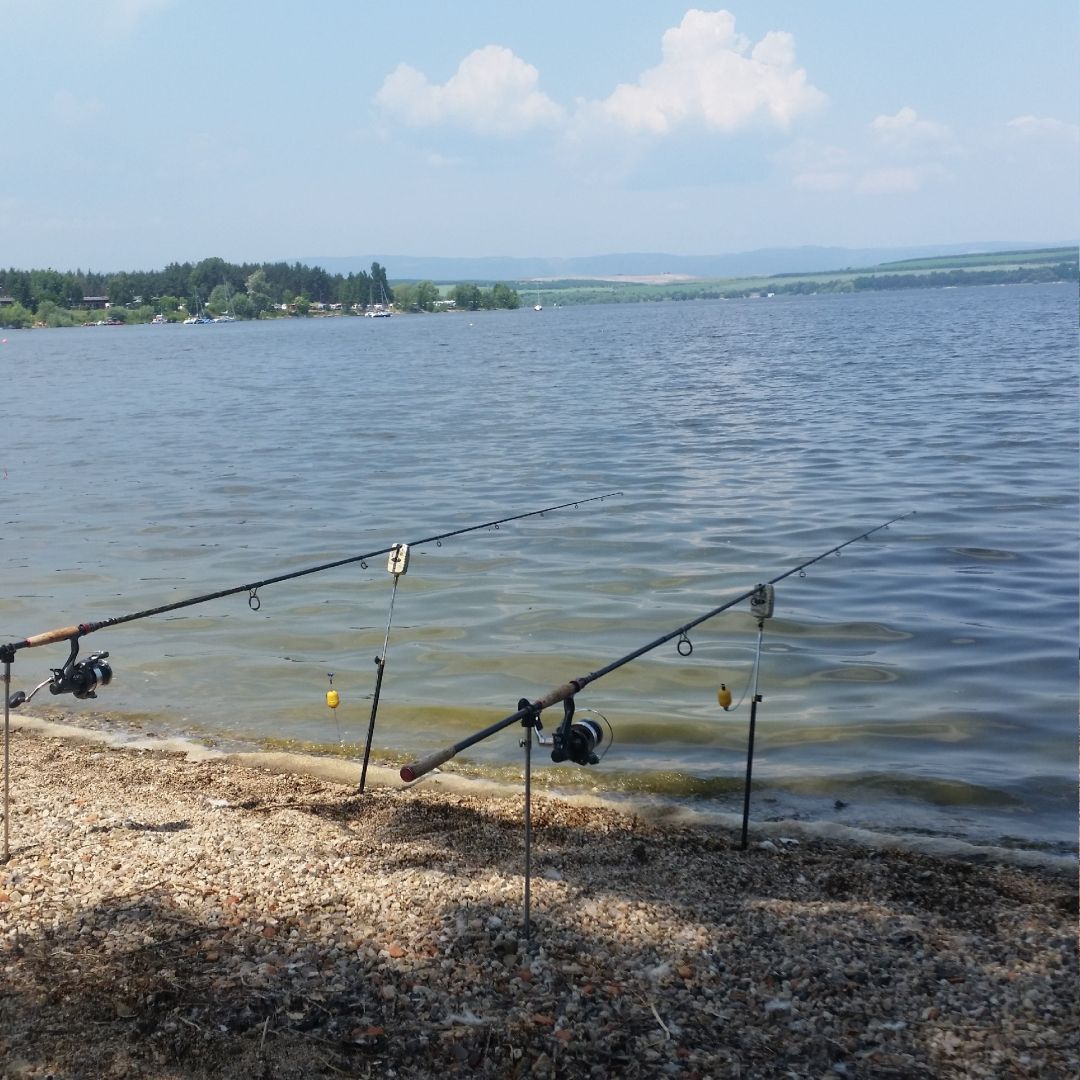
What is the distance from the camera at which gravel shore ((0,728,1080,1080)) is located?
4141 mm

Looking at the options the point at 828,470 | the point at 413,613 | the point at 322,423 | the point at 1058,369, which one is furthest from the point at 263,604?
the point at 1058,369

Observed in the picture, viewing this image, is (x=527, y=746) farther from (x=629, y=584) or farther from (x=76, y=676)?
(x=629, y=584)

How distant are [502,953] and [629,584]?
28.1 feet

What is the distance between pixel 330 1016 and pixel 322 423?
91.5 ft

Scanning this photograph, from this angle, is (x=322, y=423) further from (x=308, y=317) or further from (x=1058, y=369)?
(x=308, y=317)

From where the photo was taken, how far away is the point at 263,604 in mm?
12922

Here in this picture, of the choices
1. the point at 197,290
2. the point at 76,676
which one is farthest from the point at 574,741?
the point at 197,290

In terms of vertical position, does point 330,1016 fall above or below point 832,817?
above

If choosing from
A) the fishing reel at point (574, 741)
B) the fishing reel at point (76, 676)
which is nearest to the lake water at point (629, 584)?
the fishing reel at point (574, 741)

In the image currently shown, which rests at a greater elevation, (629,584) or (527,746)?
(527,746)

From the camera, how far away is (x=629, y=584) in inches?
522

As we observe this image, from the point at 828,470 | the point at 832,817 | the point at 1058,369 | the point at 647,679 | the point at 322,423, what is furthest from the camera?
the point at 1058,369

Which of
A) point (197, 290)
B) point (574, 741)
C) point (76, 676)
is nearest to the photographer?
point (574, 741)

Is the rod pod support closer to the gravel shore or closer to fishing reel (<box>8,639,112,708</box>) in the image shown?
the gravel shore
